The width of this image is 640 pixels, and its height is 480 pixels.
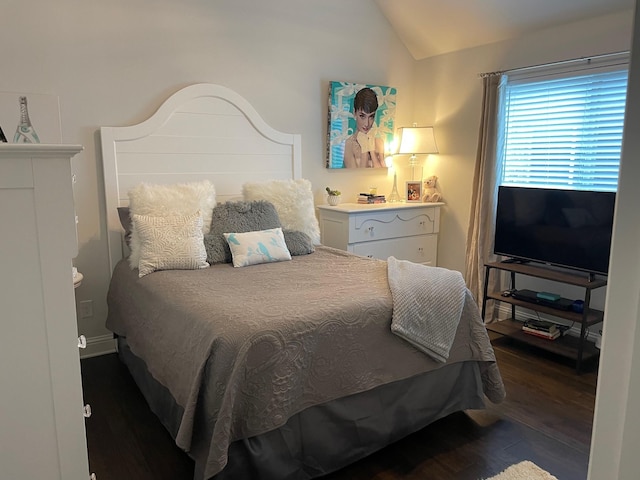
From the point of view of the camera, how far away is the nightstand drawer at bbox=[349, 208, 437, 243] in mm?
3926

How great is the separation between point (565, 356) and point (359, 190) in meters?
2.16

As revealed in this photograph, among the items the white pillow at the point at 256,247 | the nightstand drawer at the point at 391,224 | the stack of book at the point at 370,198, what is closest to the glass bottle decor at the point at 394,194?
the stack of book at the point at 370,198

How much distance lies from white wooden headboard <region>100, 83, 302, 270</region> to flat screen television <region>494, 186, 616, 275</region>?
1.72 metres

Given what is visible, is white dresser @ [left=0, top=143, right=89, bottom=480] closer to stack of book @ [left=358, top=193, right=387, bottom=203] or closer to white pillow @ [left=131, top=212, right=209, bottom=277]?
white pillow @ [left=131, top=212, right=209, bottom=277]

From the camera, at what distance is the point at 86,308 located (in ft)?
11.0

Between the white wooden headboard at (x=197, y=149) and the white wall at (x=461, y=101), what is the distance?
4.51ft

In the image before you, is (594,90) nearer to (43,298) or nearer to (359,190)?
(359,190)

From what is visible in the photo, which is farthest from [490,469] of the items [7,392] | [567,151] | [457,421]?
[567,151]

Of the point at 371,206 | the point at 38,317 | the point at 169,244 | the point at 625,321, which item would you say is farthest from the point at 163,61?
the point at 625,321

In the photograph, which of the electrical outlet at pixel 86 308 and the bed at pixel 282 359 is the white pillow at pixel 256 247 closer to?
the bed at pixel 282 359

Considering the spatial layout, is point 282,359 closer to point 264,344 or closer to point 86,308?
point 264,344

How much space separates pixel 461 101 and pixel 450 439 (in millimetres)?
2927

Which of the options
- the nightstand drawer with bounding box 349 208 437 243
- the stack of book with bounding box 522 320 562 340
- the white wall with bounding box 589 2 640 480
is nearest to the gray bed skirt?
the stack of book with bounding box 522 320 562 340

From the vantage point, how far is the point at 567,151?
3.59m
